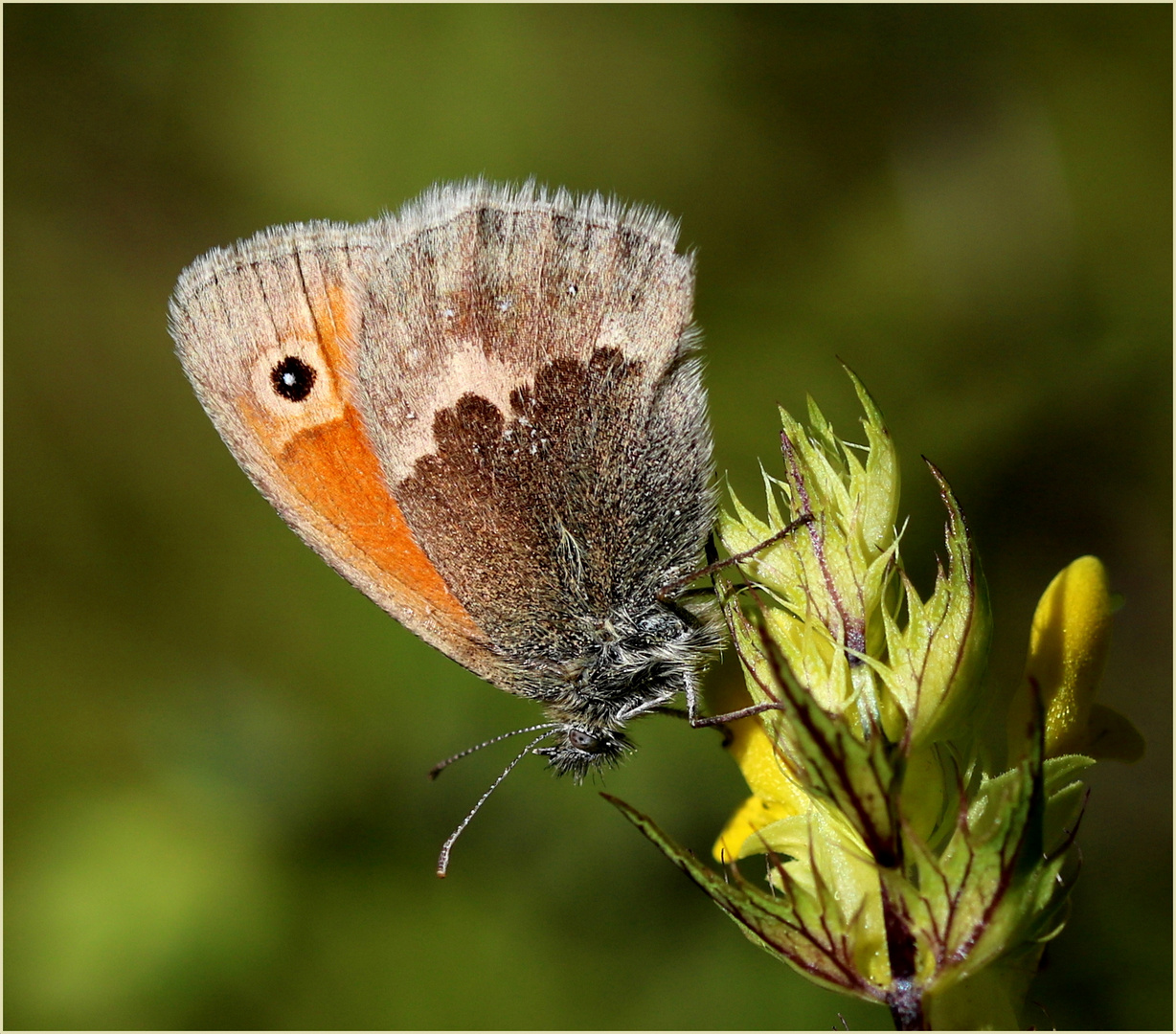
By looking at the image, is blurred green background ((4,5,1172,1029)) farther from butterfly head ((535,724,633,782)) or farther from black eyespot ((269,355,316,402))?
black eyespot ((269,355,316,402))

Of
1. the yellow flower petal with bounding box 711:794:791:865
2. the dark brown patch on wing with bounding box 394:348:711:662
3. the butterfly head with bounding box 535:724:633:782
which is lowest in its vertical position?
the yellow flower petal with bounding box 711:794:791:865

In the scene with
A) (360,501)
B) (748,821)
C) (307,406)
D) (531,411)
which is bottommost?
(748,821)

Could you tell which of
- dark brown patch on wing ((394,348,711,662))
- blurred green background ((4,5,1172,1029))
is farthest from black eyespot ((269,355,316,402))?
blurred green background ((4,5,1172,1029))

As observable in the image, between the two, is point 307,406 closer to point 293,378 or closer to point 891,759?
point 293,378

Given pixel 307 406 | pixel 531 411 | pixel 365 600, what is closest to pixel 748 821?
pixel 531 411

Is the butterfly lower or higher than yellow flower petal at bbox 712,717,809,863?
higher

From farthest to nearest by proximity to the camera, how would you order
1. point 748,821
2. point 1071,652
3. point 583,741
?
point 583,741
point 748,821
point 1071,652
